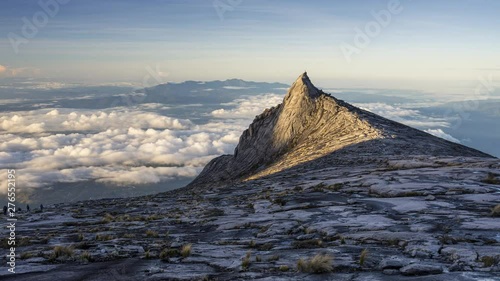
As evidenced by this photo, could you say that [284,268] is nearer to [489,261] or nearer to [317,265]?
[317,265]

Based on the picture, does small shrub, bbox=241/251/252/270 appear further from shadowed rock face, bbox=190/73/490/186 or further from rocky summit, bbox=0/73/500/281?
shadowed rock face, bbox=190/73/490/186

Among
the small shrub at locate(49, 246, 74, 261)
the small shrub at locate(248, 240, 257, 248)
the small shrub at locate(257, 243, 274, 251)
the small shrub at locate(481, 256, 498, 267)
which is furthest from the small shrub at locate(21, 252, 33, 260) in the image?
the small shrub at locate(481, 256, 498, 267)

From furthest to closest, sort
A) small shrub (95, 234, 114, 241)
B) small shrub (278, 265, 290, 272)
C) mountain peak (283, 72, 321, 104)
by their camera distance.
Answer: mountain peak (283, 72, 321, 104) < small shrub (95, 234, 114, 241) < small shrub (278, 265, 290, 272)

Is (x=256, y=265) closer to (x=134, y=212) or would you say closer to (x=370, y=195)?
(x=370, y=195)

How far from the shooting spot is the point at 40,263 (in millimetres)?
13062

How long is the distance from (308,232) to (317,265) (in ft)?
18.8

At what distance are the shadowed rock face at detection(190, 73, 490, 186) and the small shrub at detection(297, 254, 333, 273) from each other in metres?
33.5

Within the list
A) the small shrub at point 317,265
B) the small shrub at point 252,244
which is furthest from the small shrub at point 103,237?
the small shrub at point 317,265

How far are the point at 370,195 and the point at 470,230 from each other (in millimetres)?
→ 9823

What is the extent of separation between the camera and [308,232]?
54.7ft

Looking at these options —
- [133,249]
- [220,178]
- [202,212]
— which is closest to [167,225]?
[202,212]

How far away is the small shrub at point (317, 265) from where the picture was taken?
11.0m

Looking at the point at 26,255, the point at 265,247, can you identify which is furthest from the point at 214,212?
the point at 26,255

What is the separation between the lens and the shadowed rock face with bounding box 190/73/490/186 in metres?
48.9
